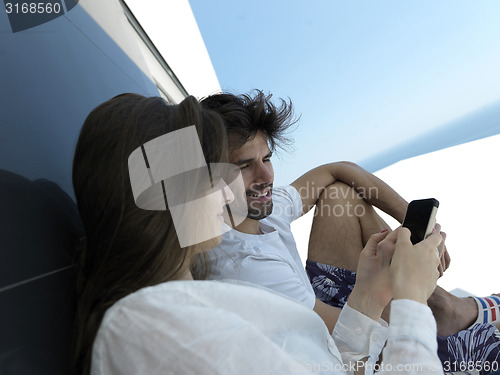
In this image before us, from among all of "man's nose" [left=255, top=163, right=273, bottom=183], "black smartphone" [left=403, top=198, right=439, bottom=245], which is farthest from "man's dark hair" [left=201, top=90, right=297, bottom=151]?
"black smartphone" [left=403, top=198, right=439, bottom=245]

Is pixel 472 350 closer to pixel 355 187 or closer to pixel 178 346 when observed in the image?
pixel 355 187

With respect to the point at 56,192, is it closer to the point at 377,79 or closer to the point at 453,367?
the point at 453,367

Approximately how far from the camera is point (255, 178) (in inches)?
54.5

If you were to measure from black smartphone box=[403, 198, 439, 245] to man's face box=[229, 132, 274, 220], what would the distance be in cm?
55

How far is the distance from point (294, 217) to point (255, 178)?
1.09 feet

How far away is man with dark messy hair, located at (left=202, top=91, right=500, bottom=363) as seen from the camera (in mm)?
1134

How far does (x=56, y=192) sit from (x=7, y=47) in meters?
0.29

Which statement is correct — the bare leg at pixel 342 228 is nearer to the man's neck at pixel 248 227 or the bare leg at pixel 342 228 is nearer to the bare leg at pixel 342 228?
the bare leg at pixel 342 228

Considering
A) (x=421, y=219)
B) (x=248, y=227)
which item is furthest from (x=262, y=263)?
(x=421, y=219)

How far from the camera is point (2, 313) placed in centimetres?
41

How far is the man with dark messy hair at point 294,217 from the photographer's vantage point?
3.72 feet

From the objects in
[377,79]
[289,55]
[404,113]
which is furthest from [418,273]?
[404,113]

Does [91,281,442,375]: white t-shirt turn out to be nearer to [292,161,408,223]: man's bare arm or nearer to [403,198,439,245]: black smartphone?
[403,198,439,245]: black smartphone

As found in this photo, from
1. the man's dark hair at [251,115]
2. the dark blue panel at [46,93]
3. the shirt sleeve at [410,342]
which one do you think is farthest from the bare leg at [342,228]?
the dark blue panel at [46,93]
